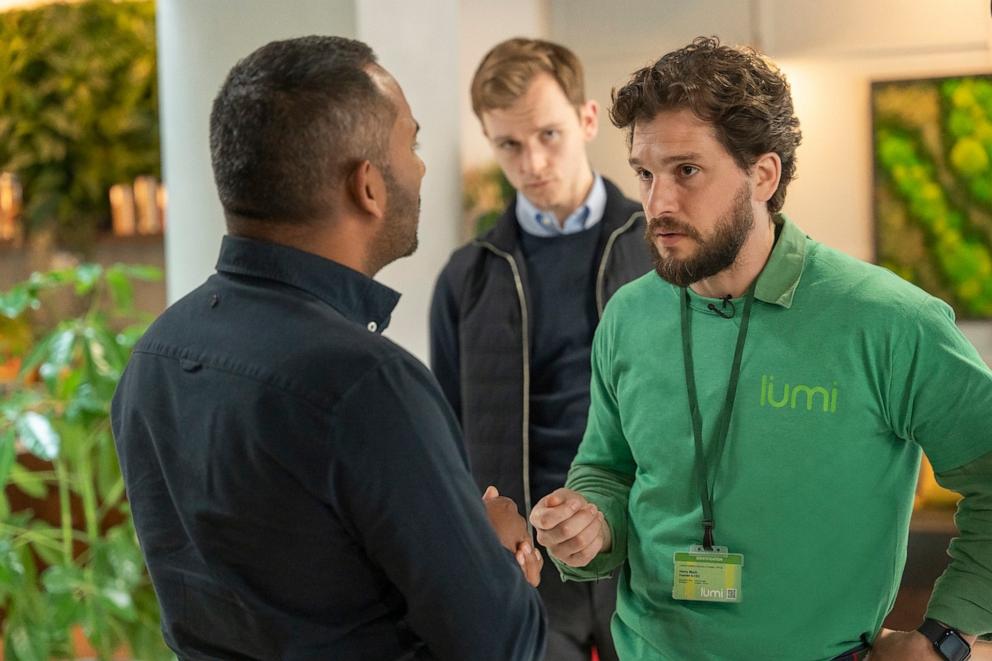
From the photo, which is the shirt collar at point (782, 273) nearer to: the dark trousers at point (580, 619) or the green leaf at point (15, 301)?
the dark trousers at point (580, 619)

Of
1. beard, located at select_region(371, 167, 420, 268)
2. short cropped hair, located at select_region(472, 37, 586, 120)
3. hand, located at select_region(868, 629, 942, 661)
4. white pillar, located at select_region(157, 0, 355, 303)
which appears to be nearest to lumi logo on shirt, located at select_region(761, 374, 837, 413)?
hand, located at select_region(868, 629, 942, 661)

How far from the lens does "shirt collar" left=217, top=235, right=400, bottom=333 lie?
4.37 ft

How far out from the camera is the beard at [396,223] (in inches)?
54.1

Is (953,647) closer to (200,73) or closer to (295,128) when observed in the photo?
(295,128)

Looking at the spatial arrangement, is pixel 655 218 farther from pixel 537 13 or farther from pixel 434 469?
pixel 537 13

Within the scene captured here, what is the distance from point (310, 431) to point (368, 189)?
289 mm

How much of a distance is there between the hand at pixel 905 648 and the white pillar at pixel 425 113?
7.01ft

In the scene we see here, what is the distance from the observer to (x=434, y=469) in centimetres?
124

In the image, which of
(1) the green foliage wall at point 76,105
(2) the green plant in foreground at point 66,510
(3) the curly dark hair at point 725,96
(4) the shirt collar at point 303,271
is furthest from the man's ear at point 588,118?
(1) the green foliage wall at point 76,105

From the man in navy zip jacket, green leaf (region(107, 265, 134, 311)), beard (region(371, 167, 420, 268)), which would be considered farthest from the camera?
green leaf (region(107, 265, 134, 311))

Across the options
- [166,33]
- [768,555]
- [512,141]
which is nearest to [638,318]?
[768,555]

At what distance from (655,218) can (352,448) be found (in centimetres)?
66

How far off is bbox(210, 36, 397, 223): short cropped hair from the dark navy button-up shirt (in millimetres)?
58

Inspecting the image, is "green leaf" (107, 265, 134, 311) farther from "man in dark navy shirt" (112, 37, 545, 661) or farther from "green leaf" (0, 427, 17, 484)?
"man in dark navy shirt" (112, 37, 545, 661)
